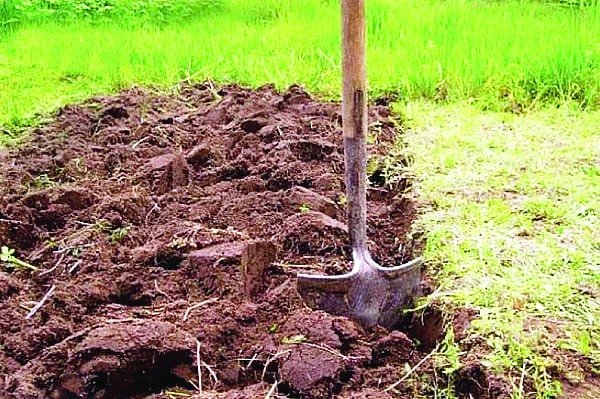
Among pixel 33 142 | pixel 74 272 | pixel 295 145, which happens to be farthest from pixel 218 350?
pixel 33 142

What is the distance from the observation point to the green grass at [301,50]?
4547mm

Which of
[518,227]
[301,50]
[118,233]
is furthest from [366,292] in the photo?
[301,50]

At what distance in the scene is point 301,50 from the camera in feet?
17.6

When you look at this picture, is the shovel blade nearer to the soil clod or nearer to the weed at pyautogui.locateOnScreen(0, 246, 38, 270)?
the soil clod

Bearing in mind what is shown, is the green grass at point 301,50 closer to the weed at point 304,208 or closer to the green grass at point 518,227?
the green grass at point 518,227

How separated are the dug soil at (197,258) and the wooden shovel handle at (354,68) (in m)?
0.38

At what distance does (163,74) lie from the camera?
529cm

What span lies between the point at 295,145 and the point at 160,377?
5.65 ft

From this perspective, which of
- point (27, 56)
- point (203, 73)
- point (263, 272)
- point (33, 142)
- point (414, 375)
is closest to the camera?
point (414, 375)

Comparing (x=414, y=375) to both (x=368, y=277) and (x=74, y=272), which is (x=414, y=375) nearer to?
(x=368, y=277)

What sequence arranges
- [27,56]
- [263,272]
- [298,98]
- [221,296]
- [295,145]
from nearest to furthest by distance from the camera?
[221,296] < [263,272] < [295,145] < [298,98] < [27,56]

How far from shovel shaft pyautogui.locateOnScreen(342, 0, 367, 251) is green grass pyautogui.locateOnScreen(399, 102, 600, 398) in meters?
0.29

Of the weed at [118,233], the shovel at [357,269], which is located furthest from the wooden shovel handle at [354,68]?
the weed at [118,233]

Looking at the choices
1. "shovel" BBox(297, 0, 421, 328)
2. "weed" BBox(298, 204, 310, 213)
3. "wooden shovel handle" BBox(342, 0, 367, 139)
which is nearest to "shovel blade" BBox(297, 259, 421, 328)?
"shovel" BBox(297, 0, 421, 328)
